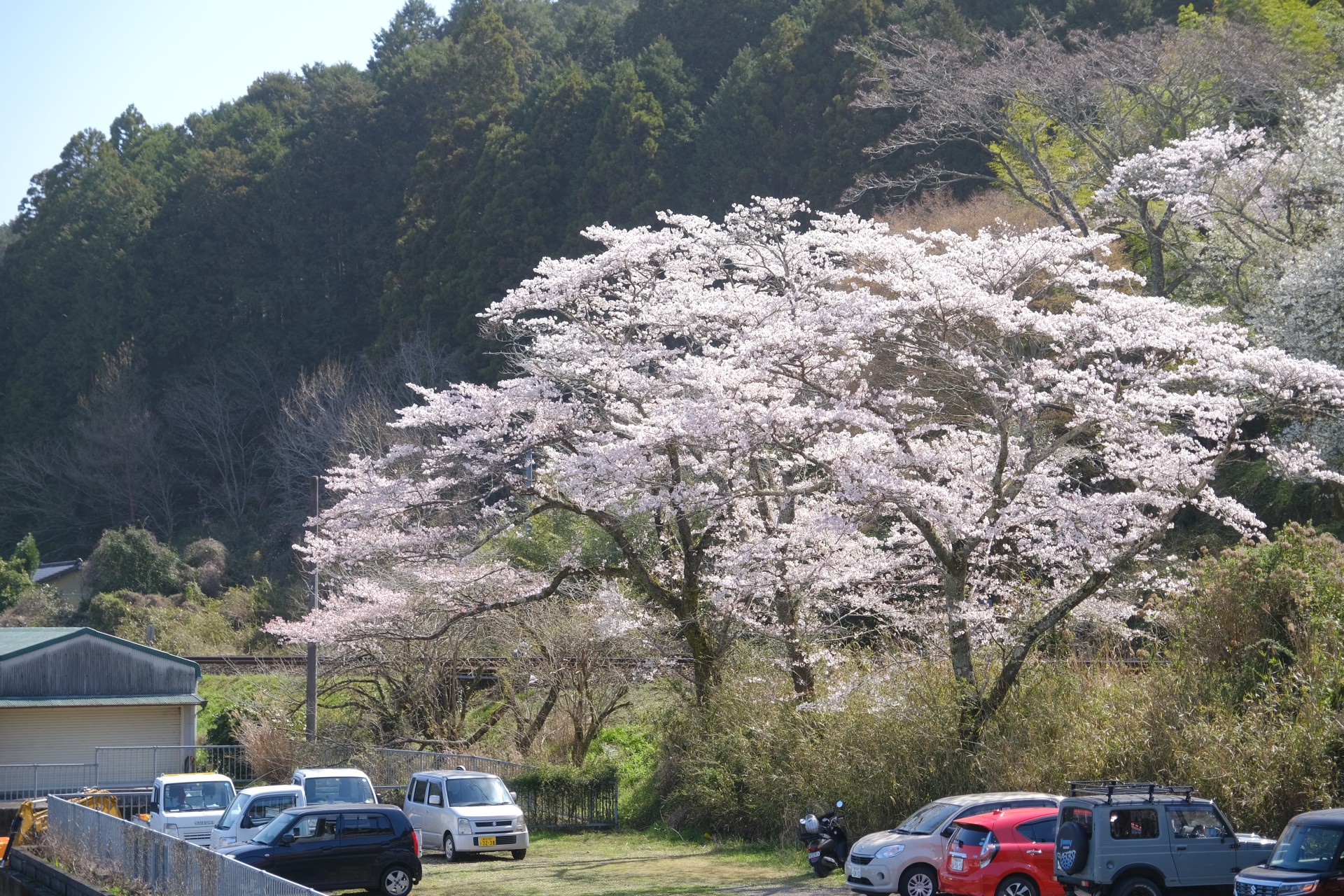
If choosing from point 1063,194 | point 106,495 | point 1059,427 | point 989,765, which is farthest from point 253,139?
point 989,765

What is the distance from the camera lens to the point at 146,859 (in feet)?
48.4

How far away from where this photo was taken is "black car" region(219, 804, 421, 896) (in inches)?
583

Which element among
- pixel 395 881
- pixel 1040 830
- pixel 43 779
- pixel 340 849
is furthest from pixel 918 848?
pixel 43 779

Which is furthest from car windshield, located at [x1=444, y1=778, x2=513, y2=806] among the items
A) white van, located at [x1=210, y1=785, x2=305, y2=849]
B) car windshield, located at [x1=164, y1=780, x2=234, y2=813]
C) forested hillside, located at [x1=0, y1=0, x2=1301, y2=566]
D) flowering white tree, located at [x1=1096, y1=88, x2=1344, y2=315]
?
forested hillside, located at [x1=0, y1=0, x2=1301, y2=566]

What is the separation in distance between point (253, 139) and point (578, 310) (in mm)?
56598

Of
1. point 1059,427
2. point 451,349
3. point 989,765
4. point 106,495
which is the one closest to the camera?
point 989,765

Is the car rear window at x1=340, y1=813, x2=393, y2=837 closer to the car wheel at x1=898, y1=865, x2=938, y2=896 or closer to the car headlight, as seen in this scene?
the car wheel at x1=898, y1=865, x2=938, y2=896

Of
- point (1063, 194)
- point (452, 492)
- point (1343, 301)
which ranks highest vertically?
point (1063, 194)

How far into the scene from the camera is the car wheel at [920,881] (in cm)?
1377

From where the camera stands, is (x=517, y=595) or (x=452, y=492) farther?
(x=452, y=492)

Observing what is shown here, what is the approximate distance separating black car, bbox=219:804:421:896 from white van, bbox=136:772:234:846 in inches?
176

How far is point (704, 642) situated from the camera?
861 inches

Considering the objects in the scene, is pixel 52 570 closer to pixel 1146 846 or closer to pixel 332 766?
pixel 332 766

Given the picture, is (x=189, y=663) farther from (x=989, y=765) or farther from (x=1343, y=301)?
(x=1343, y=301)
